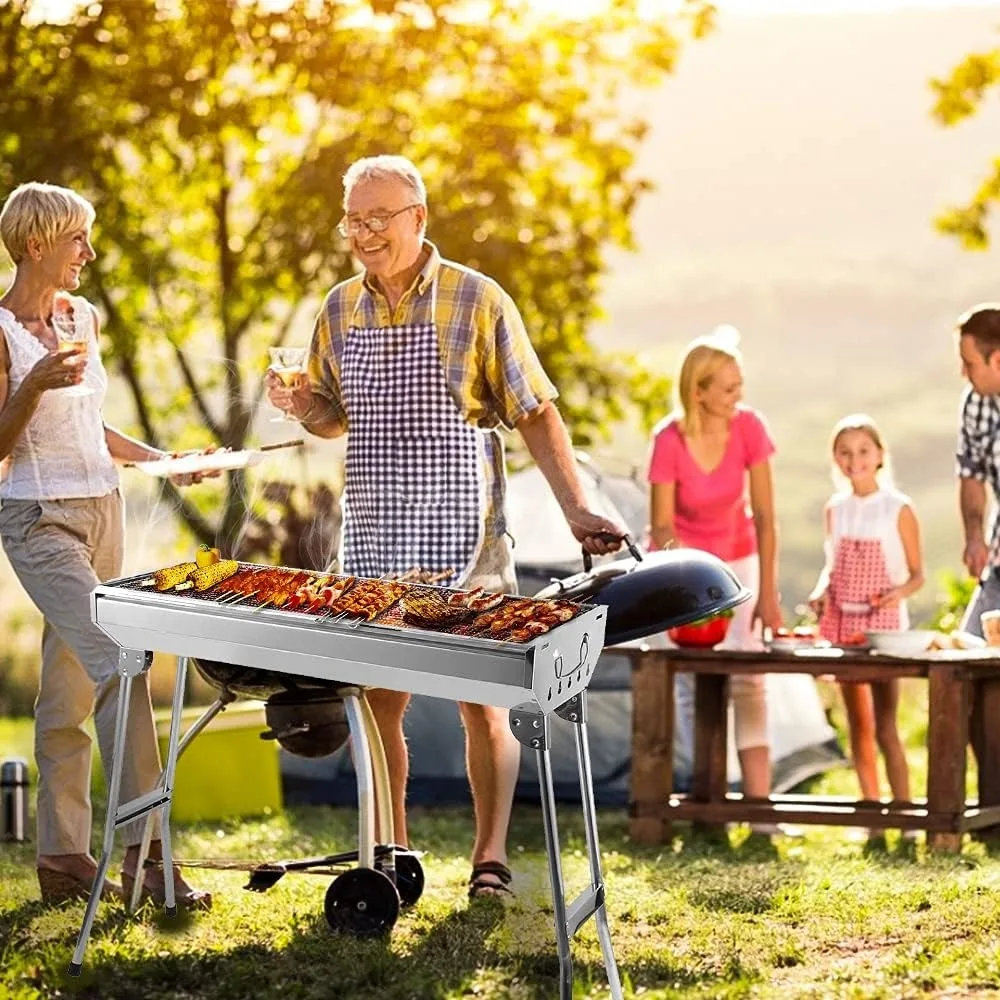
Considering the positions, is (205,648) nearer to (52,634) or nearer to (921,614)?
(52,634)

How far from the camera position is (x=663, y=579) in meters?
4.02

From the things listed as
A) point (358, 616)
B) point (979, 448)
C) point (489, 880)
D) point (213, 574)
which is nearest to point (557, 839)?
point (358, 616)

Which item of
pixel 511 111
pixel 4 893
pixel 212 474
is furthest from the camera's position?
pixel 511 111

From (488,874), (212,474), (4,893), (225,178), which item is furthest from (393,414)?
(225,178)

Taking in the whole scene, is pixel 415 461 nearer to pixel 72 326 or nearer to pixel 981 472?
pixel 72 326

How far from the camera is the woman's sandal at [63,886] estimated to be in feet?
15.4

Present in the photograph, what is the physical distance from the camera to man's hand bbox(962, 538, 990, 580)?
6.11 meters

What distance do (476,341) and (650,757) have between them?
6.55 ft

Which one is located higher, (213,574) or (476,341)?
(476,341)

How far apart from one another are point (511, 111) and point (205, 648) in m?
7.42

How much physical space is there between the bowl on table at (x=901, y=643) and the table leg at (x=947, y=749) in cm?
9

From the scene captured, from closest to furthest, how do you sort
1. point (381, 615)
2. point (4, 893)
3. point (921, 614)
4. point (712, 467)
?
point (381, 615), point (4, 893), point (712, 467), point (921, 614)

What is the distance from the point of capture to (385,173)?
443 centimetres

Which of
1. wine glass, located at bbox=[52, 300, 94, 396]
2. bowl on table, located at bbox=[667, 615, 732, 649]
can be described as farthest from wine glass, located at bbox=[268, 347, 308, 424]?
bowl on table, located at bbox=[667, 615, 732, 649]
